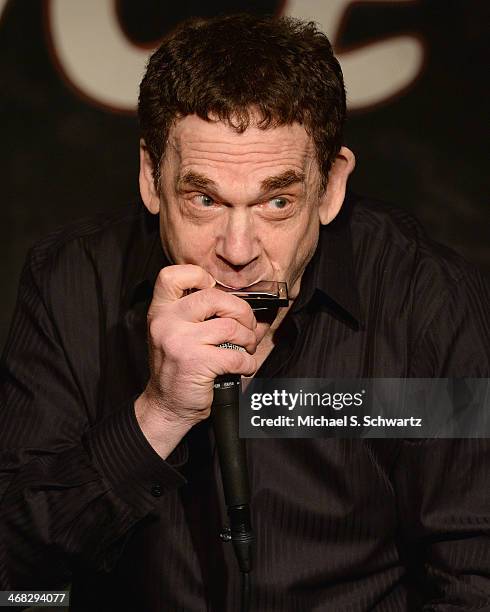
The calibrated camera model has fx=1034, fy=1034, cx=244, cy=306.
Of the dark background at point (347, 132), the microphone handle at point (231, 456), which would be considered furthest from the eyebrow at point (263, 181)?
the dark background at point (347, 132)

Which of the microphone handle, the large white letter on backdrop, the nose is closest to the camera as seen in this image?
the microphone handle

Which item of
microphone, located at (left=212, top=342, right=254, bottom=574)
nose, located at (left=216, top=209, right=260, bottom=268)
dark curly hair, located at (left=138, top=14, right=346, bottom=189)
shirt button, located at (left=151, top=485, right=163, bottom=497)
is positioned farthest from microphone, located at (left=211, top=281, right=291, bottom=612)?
dark curly hair, located at (left=138, top=14, right=346, bottom=189)

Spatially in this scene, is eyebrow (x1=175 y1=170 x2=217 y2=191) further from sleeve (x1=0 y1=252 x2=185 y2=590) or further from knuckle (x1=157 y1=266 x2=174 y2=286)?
sleeve (x1=0 y1=252 x2=185 y2=590)

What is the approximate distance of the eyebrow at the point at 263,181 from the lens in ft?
5.02

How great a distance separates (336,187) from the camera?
1725 millimetres

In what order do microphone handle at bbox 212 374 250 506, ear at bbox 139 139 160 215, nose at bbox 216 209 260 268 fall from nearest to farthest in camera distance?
1. microphone handle at bbox 212 374 250 506
2. nose at bbox 216 209 260 268
3. ear at bbox 139 139 160 215

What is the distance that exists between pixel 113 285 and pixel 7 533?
464 mm

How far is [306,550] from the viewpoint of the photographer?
5.43 feet

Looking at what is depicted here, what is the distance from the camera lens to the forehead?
1517 mm

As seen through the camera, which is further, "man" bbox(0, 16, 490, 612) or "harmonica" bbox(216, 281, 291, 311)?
"man" bbox(0, 16, 490, 612)

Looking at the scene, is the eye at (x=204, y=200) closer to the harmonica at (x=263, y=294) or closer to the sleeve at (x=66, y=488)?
the harmonica at (x=263, y=294)

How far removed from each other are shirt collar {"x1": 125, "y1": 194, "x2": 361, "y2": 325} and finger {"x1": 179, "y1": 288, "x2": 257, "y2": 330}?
35 centimetres

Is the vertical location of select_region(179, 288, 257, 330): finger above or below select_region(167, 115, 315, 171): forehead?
below

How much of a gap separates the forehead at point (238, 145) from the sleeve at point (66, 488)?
1.28 ft
